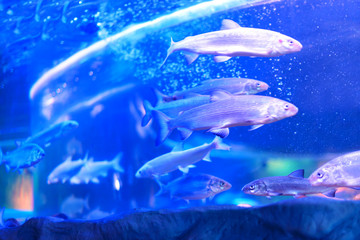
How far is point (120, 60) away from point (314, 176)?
672 cm

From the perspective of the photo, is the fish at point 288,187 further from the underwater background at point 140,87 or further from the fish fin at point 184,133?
the underwater background at point 140,87

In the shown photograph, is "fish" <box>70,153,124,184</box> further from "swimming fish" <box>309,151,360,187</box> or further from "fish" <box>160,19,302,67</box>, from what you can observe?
"swimming fish" <box>309,151,360,187</box>

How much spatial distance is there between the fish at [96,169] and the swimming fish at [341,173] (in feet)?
17.5

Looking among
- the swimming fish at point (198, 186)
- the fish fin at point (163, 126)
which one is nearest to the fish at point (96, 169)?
the swimming fish at point (198, 186)

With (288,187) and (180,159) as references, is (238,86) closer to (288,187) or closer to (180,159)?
(288,187)

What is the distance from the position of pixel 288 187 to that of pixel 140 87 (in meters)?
5.33

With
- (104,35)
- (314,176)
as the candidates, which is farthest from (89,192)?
(314,176)

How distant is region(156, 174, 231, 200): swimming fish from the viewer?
12.5 ft

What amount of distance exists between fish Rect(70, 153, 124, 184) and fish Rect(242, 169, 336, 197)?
461 centimetres

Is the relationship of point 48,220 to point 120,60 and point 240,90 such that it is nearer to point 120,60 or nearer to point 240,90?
point 240,90

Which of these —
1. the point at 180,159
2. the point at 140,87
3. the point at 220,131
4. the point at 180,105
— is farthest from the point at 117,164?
the point at 220,131

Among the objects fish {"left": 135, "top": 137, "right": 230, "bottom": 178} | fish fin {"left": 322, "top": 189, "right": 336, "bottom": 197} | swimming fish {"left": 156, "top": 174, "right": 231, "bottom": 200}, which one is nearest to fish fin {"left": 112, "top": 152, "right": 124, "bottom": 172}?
fish {"left": 135, "top": 137, "right": 230, "bottom": 178}

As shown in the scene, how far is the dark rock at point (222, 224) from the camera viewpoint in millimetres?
1506

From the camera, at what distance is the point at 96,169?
6.90m
